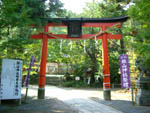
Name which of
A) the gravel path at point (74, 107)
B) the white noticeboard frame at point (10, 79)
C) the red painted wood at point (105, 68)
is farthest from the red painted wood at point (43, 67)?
the red painted wood at point (105, 68)

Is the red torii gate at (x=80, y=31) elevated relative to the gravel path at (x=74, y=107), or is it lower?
elevated

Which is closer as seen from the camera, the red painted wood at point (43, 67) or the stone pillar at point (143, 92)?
the stone pillar at point (143, 92)

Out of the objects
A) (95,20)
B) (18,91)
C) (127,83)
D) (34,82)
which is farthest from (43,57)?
Result: (34,82)

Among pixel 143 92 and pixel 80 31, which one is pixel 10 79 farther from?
pixel 143 92

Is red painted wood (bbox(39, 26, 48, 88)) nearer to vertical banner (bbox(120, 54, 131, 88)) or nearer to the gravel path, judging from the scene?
the gravel path

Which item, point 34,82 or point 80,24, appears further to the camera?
point 34,82

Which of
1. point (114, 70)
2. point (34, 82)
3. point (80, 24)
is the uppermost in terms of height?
point (80, 24)

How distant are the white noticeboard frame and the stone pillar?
227 inches

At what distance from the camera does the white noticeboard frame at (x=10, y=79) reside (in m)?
7.27

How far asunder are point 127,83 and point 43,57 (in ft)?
16.3

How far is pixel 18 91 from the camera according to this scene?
777 cm

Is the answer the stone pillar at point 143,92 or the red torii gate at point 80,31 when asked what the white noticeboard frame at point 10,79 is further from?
the stone pillar at point 143,92

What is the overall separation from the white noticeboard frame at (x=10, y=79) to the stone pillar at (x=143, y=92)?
5770 millimetres

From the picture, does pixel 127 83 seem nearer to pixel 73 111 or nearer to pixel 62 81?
pixel 73 111
